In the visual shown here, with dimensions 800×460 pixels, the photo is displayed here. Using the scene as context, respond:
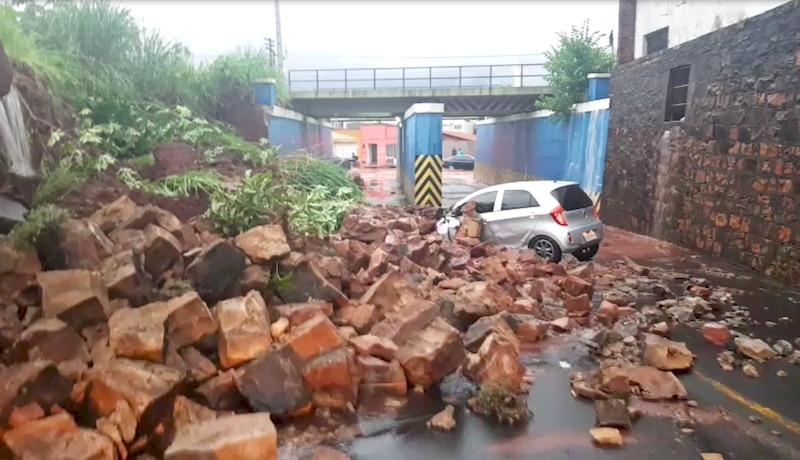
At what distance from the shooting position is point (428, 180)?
17625 millimetres

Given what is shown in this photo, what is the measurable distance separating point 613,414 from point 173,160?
24.5ft

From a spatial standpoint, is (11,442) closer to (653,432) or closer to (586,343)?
(653,432)

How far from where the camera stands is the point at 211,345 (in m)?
4.80

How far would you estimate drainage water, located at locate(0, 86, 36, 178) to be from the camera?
6.71m

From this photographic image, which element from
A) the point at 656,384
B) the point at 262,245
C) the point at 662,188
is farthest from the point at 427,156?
the point at 656,384

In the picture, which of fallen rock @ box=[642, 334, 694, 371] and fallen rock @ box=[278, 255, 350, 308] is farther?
fallen rock @ box=[278, 255, 350, 308]

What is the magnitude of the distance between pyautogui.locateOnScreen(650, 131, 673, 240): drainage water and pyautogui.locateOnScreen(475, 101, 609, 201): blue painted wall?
2902 mm

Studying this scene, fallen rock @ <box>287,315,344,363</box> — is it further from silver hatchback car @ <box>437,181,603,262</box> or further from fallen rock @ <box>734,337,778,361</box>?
silver hatchback car @ <box>437,181,603,262</box>

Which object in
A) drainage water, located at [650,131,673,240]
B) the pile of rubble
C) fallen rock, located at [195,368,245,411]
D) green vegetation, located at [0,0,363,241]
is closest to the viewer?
the pile of rubble

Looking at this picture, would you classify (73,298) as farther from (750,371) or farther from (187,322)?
(750,371)

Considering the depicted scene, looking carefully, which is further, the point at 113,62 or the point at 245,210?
the point at 113,62

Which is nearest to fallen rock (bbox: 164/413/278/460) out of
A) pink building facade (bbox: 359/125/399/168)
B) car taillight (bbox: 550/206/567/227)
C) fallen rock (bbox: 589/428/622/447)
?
fallen rock (bbox: 589/428/622/447)

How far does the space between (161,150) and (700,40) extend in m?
9.73

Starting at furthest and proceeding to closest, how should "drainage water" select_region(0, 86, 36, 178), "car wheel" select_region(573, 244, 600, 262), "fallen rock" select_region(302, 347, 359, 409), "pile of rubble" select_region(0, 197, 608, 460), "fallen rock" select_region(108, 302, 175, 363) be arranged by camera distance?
"car wheel" select_region(573, 244, 600, 262)
"drainage water" select_region(0, 86, 36, 178)
"fallen rock" select_region(302, 347, 359, 409)
"fallen rock" select_region(108, 302, 175, 363)
"pile of rubble" select_region(0, 197, 608, 460)
